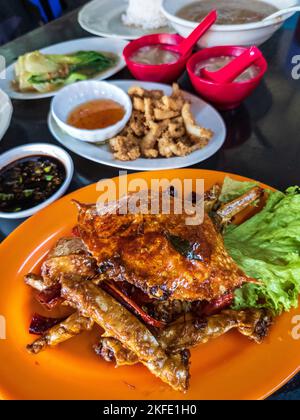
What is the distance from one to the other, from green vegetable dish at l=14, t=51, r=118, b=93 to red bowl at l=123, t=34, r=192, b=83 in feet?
1.21

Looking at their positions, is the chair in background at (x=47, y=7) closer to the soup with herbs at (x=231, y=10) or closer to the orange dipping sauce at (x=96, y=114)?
the soup with herbs at (x=231, y=10)

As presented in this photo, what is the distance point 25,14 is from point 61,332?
3.82m

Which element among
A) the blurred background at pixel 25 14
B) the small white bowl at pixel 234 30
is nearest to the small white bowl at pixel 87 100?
the small white bowl at pixel 234 30

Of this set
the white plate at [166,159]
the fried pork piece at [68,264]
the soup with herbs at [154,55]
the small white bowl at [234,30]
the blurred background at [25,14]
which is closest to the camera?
the fried pork piece at [68,264]

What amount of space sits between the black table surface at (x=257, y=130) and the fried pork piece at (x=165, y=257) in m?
0.73

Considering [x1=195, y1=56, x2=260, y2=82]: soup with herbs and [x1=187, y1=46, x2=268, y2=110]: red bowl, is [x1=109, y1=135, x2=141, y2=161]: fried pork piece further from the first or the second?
[x1=195, y1=56, x2=260, y2=82]: soup with herbs

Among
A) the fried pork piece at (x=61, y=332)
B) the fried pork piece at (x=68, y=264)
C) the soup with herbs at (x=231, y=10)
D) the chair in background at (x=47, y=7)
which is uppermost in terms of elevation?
the chair in background at (x=47, y=7)

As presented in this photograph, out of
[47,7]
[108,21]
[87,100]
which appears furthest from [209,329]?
[47,7]

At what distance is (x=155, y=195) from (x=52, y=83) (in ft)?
5.52

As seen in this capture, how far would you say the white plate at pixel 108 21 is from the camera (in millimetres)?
3219

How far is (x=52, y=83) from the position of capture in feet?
8.86

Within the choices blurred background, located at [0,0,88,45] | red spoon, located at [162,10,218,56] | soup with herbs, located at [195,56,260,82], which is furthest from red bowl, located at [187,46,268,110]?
blurred background, located at [0,0,88,45]
